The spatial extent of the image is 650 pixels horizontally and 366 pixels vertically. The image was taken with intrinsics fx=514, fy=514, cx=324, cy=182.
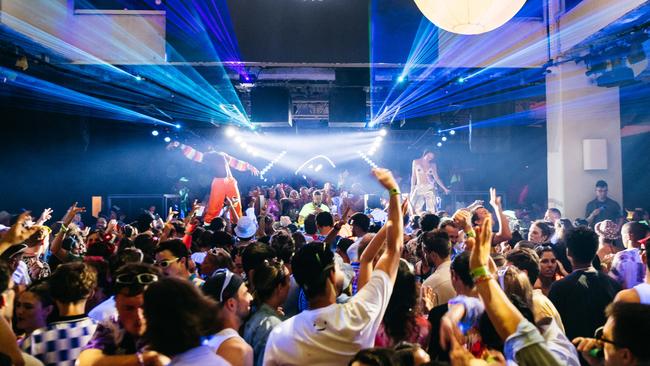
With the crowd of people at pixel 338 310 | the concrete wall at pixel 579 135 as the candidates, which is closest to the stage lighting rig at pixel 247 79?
the concrete wall at pixel 579 135

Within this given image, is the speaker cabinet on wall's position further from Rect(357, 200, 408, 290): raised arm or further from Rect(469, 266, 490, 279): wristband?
Rect(469, 266, 490, 279): wristband

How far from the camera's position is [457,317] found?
Result: 2027 mm

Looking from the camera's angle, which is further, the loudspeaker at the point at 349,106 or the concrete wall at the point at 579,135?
the loudspeaker at the point at 349,106

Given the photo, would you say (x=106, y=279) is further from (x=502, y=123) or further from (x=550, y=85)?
A: (x=502, y=123)

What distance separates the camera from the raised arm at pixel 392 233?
2.30 m

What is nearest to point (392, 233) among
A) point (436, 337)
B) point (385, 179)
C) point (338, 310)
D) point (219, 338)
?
point (385, 179)

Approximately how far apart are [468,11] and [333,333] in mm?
2470

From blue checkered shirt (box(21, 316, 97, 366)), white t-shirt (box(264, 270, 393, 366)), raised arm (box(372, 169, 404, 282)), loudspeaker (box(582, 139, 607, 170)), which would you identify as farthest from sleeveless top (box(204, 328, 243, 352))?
loudspeaker (box(582, 139, 607, 170))

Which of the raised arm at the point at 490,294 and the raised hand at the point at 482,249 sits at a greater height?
the raised hand at the point at 482,249

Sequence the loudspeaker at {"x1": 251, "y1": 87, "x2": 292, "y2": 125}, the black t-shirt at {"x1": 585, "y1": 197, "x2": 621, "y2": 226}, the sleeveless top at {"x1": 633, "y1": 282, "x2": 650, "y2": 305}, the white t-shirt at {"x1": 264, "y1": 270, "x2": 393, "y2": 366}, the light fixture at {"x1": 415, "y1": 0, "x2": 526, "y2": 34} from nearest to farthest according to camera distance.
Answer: the white t-shirt at {"x1": 264, "y1": 270, "x2": 393, "y2": 366}, the sleeveless top at {"x1": 633, "y1": 282, "x2": 650, "y2": 305}, the light fixture at {"x1": 415, "y1": 0, "x2": 526, "y2": 34}, the black t-shirt at {"x1": 585, "y1": 197, "x2": 621, "y2": 226}, the loudspeaker at {"x1": 251, "y1": 87, "x2": 292, "y2": 125}

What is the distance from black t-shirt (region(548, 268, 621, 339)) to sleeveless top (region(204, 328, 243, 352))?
86.1 inches

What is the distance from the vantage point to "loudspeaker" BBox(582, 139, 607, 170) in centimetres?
973

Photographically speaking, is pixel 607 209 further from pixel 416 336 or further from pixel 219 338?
pixel 219 338

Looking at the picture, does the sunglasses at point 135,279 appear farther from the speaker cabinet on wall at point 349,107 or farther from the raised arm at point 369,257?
the speaker cabinet on wall at point 349,107
